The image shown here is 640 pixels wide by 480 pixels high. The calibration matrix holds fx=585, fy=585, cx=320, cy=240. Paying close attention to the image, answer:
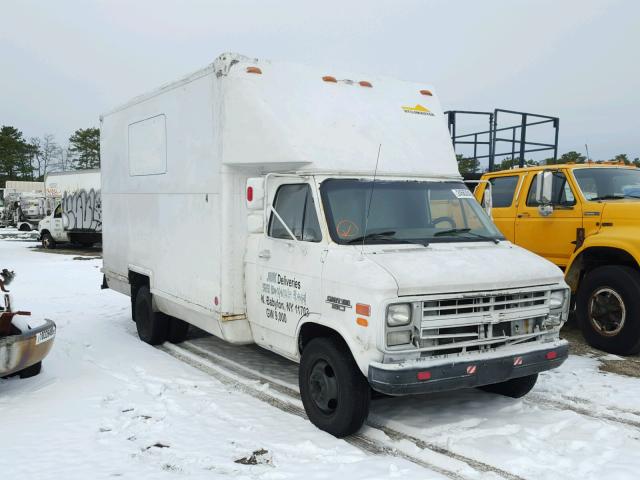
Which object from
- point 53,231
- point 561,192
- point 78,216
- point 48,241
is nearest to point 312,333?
point 561,192

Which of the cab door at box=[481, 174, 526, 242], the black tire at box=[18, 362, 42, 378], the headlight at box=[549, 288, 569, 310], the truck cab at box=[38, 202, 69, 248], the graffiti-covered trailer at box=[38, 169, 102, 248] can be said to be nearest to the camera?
the headlight at box=[549, 288, 569, 310]

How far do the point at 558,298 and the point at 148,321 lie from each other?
532 cm

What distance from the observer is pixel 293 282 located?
524 cm

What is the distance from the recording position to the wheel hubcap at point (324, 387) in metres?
4.85

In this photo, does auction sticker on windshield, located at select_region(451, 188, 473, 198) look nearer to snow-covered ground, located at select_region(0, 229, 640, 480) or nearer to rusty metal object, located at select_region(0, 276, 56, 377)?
snow-covered ground, located at select_region(0, 229, 640, 480)

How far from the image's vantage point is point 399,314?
4.34 meters

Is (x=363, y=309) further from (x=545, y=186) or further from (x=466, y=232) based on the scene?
(x=545, y=186)

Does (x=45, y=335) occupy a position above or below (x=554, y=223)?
below

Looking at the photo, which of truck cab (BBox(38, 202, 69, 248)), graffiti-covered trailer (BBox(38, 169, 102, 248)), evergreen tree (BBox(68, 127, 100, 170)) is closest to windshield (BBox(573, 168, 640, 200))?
graffiti-covered trailer (BBox(38, 169, 102, 248))

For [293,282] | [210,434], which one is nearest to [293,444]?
[210,434]

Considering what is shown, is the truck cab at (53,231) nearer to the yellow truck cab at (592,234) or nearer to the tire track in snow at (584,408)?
the yellow truck cab at (592,234)

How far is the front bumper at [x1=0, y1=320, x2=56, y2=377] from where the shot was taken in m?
5.55

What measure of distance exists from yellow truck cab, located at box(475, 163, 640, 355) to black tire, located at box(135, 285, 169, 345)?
4518 millimetres

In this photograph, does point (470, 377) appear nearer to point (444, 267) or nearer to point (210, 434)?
point (444, 267)
